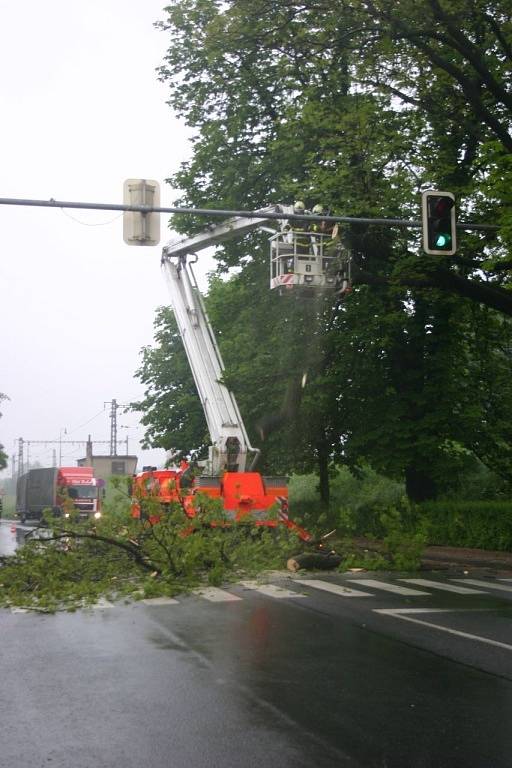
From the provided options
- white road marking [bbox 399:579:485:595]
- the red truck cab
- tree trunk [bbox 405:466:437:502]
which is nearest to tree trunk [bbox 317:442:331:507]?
tree trunk [bbox 405:466:437:502]

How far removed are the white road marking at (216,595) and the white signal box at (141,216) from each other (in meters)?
5.22

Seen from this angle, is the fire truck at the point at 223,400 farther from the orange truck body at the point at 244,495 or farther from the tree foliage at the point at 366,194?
the tree foliage at the point at 366,194

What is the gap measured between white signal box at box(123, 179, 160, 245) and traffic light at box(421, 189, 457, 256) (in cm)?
400

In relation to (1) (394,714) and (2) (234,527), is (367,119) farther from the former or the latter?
(1) (394,714)

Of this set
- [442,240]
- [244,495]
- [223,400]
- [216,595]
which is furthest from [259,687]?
[223,400]

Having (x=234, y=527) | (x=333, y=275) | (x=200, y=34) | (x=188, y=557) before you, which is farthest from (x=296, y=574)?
(x=200, y=34)

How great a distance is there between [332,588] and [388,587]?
0.91 meters

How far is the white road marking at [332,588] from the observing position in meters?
13.1

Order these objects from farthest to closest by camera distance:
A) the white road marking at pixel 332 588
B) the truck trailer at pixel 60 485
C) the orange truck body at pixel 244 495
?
1. the truck trailer at pixel 60 485
2. the orange truck body at pixel 244 495
3. the white road marking at pixel 332 588

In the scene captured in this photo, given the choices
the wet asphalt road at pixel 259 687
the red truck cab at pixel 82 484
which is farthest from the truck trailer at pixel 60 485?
the wet asphalt road at pixel 259 687

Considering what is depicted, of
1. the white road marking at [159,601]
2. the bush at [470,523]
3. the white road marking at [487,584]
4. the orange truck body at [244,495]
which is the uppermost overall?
the orange truck body at [244,495]

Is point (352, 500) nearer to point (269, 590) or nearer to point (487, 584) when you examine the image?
point (487, 584)

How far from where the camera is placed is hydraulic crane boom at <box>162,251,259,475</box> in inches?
725

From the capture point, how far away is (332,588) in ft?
45.2
